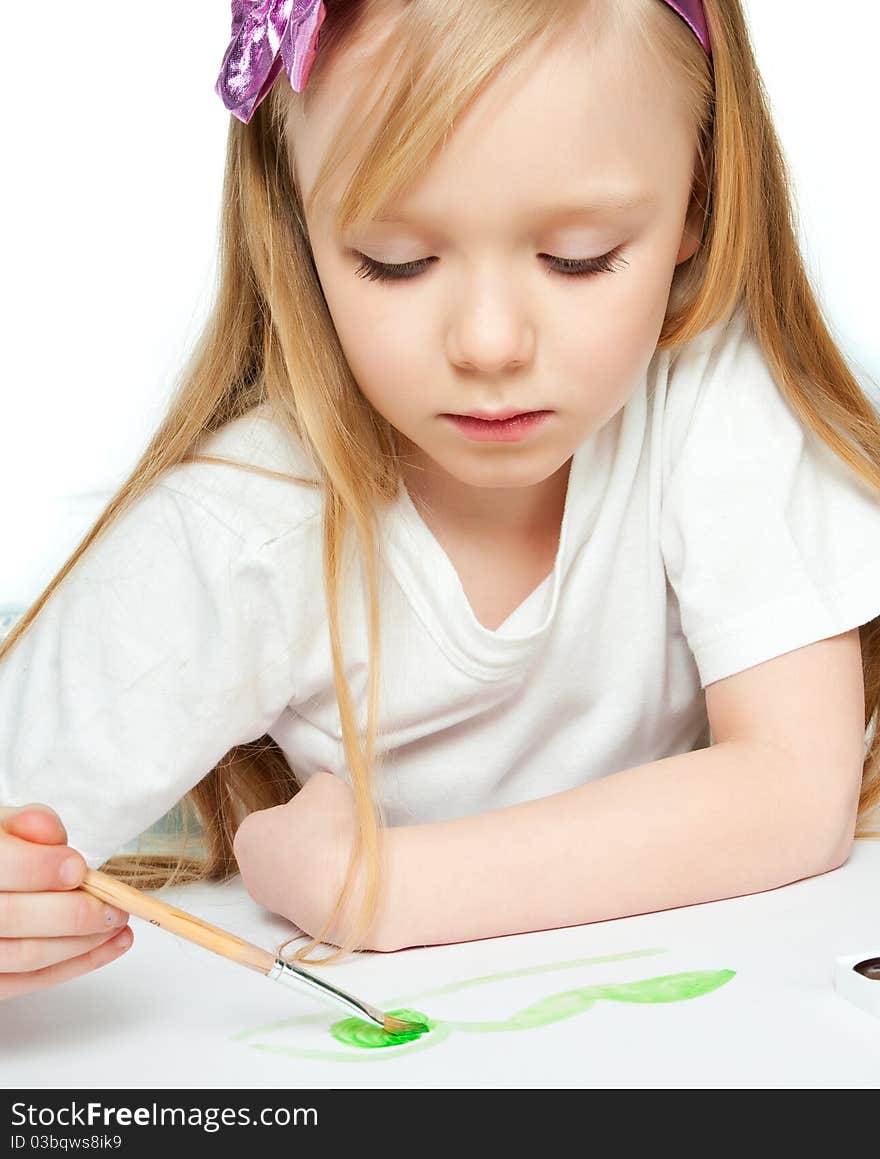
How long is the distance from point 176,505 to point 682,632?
319mm

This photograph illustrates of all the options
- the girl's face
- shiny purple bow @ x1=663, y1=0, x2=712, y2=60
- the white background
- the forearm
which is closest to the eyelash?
the girl's face

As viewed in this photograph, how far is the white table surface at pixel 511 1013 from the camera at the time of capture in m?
0.68

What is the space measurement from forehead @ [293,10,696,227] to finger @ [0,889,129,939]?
340mm

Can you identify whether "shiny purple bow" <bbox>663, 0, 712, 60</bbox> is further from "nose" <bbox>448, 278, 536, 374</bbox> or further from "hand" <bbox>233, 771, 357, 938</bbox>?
"hand" <bbox>233, 771, 357, 938</bbox>

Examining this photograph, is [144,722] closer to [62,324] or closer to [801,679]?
[801,679]

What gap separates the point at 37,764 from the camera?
0.89 metres

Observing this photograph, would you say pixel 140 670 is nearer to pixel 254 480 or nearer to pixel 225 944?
pixel 254 480

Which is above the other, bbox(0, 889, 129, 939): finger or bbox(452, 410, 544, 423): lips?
bbox(452, 410, 544, 423): lips

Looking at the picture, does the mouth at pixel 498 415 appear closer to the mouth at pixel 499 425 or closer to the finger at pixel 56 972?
the mouth at pixel 499 425

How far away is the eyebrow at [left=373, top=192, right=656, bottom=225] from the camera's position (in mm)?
799

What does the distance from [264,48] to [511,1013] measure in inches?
19.0

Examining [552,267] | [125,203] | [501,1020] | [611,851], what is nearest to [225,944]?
[501,1020]
